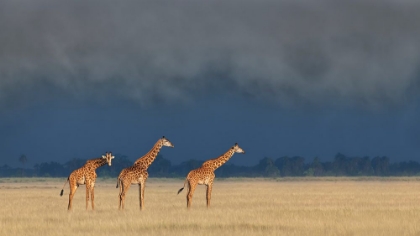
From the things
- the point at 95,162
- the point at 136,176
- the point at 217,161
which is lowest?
the point at 136,176

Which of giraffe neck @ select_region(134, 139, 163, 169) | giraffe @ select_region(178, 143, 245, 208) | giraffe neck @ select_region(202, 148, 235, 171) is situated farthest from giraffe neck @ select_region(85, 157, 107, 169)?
giraffe neck @ select_region(202, 148, 235, 171)

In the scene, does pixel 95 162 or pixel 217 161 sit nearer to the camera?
pixel 95 162

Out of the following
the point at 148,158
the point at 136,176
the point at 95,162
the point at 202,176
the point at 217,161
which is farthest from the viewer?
the point at 217,161

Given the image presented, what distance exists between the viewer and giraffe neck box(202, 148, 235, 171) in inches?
1126

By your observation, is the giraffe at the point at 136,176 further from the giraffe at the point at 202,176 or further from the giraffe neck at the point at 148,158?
the giraffe at the point at 202,176

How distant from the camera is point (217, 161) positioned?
29.1m

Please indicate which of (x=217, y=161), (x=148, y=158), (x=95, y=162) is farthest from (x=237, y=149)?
(x=95, y=162)

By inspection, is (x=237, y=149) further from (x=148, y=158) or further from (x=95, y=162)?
(x=95, y=162)

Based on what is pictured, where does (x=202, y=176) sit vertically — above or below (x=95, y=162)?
below

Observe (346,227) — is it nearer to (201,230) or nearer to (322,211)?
(201,230)

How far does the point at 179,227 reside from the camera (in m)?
21.0

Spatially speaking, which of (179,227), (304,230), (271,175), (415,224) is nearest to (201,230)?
(179,227)

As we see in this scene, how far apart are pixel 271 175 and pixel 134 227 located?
541 ft

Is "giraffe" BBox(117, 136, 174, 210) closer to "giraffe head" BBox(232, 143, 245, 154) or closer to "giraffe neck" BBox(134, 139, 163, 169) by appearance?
"giraffe neck" BBox(134, 139, 163, 169)
